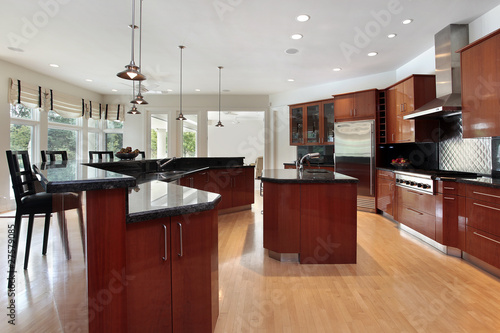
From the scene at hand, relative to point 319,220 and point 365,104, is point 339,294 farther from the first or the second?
point 365,104

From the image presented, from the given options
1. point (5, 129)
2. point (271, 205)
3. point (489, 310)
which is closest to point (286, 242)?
point (271, 205)

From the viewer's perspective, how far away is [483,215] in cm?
247

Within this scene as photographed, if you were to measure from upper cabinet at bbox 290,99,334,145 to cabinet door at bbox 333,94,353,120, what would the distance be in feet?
1.56

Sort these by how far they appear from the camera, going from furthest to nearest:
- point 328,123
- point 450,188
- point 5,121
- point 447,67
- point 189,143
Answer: point 189,143 → point 328,123 → point 5,121 → point 447,67 → point 450,188

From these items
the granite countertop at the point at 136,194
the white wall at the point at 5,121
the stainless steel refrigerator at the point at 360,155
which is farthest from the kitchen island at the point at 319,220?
the white wall at the point at 5,121

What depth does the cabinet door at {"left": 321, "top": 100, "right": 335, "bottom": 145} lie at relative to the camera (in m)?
5.84

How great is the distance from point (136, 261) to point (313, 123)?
18.3 ft

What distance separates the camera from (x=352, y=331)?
5.37ft

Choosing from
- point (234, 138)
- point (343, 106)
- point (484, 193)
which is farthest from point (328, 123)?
point (234, 138)

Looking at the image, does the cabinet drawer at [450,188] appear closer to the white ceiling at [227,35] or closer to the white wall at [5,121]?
the white ceiling at [227,35]

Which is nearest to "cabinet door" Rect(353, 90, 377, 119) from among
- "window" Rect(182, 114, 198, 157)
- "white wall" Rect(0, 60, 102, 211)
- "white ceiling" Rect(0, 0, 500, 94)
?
"white ceiling" Rect(0, 0, 500, 94)

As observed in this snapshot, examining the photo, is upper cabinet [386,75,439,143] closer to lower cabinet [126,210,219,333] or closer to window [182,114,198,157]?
lower cabinet [126,210,219,333]

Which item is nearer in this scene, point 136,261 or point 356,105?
point 136,261

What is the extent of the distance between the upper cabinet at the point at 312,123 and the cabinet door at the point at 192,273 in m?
4.99
